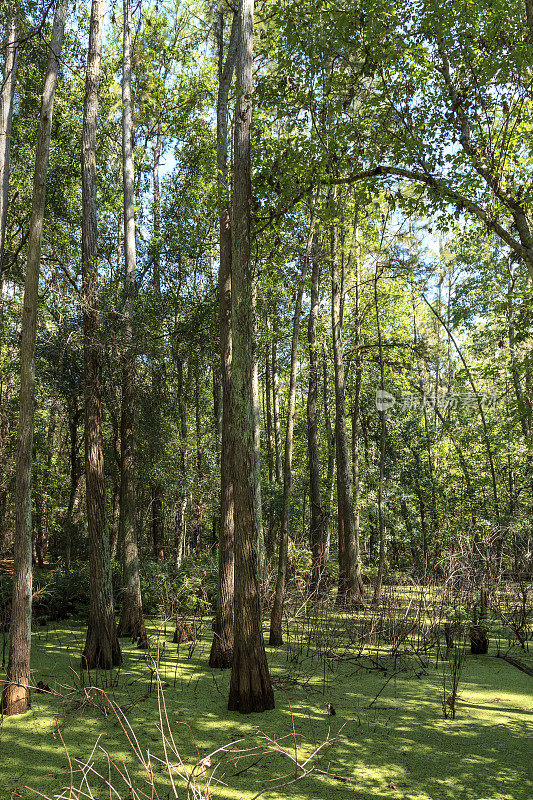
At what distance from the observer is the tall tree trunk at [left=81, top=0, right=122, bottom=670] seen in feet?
20.6

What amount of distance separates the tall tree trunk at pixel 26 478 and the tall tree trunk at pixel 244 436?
180cm

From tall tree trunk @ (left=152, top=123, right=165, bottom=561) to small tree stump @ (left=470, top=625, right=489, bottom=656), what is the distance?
6099 mm

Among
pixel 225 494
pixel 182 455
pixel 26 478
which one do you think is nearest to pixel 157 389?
pixel 182 455

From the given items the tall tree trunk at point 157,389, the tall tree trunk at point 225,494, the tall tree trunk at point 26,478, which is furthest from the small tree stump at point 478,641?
the tall tree trunk at point 157,389

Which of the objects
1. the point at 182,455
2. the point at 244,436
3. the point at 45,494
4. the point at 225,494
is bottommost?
the point at 225,494

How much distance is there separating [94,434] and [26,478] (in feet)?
5.21

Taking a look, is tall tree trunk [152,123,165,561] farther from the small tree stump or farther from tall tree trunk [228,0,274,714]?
the small tree stump

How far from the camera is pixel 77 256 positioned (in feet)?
43.4

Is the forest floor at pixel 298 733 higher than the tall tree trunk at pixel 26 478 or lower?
lower

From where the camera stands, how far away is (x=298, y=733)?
4340 mm

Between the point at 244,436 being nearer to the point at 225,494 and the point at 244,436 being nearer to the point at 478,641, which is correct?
the point at 225,494

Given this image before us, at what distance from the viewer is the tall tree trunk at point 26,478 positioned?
4797mm

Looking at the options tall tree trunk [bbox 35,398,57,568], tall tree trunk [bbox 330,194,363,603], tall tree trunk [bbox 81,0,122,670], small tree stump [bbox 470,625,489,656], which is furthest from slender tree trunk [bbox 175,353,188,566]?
small tree stump [bbox 470,625,489,656]

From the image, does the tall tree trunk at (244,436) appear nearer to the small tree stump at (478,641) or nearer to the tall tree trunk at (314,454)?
the small tree stump at (478,641)
